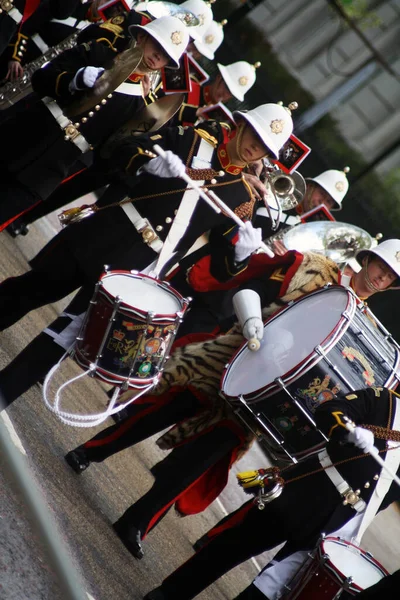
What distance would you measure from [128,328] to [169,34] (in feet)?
6.35

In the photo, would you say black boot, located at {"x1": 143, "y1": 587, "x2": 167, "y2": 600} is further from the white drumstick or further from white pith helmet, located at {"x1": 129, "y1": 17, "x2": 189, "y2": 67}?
white pith helmet, located at {"x1": 129, "y1": 17, "x2": 189, "y2": 67}

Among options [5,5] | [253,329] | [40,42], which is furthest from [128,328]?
[40,42]

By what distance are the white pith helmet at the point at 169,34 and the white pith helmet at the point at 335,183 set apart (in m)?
3.86

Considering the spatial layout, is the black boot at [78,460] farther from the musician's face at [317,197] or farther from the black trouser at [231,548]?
the musician's face at [317,197]

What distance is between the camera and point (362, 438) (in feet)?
13.2

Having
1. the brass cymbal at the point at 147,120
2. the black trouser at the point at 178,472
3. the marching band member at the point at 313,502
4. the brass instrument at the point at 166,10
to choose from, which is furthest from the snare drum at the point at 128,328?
the brass instrument at the point at 166,10

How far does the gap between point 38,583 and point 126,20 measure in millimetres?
4074

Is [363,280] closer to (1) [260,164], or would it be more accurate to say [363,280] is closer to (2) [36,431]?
(1) [260,164]

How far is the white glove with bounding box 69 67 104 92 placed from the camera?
4680 millimetres

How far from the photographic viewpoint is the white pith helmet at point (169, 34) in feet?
16.8

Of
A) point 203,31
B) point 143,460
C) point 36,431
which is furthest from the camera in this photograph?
point 203,31

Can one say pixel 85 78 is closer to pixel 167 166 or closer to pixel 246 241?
pixel 167 166

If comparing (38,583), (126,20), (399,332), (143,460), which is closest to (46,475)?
(38,583)

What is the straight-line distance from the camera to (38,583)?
3.21m
